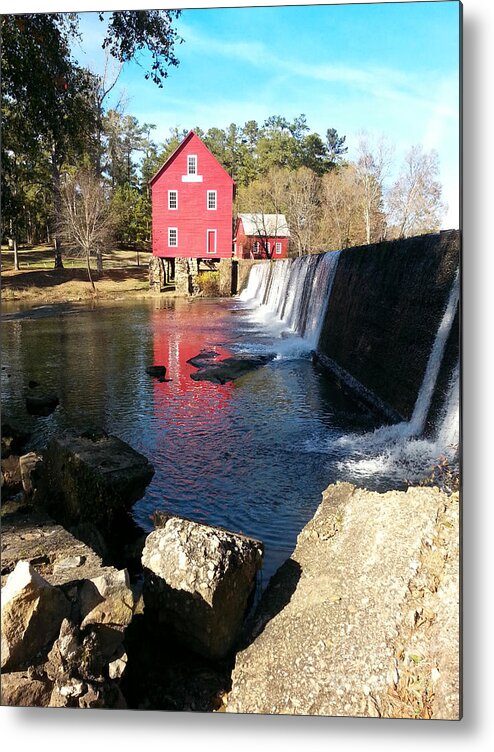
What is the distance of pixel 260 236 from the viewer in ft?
12.1

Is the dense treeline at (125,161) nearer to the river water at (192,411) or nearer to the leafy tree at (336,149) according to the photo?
the leafy tree at (336,149)

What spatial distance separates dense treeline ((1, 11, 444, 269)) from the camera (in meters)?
2.84

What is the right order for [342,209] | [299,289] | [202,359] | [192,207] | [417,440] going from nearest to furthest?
[417,440] → [342,209] → [192,207] → [202,359] → [299,289]

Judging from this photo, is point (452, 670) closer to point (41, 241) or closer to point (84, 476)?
point (84, 476)

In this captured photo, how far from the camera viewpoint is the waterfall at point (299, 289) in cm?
395

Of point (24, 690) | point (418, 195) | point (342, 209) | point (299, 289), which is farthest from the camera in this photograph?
point (299, 289)

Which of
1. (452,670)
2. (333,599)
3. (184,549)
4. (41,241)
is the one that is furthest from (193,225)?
(452,670)

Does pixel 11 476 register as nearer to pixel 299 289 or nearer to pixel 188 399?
pixel 188 399

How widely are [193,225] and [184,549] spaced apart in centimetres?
195

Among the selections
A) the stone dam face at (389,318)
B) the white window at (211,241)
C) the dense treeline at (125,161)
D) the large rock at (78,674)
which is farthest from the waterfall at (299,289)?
the large rock at (78,674)

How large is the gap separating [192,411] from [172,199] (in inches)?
49.1

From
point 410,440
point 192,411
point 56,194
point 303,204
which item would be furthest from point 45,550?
point 303,204

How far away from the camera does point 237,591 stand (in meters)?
2.35

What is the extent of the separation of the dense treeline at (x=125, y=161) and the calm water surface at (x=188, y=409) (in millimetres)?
528
